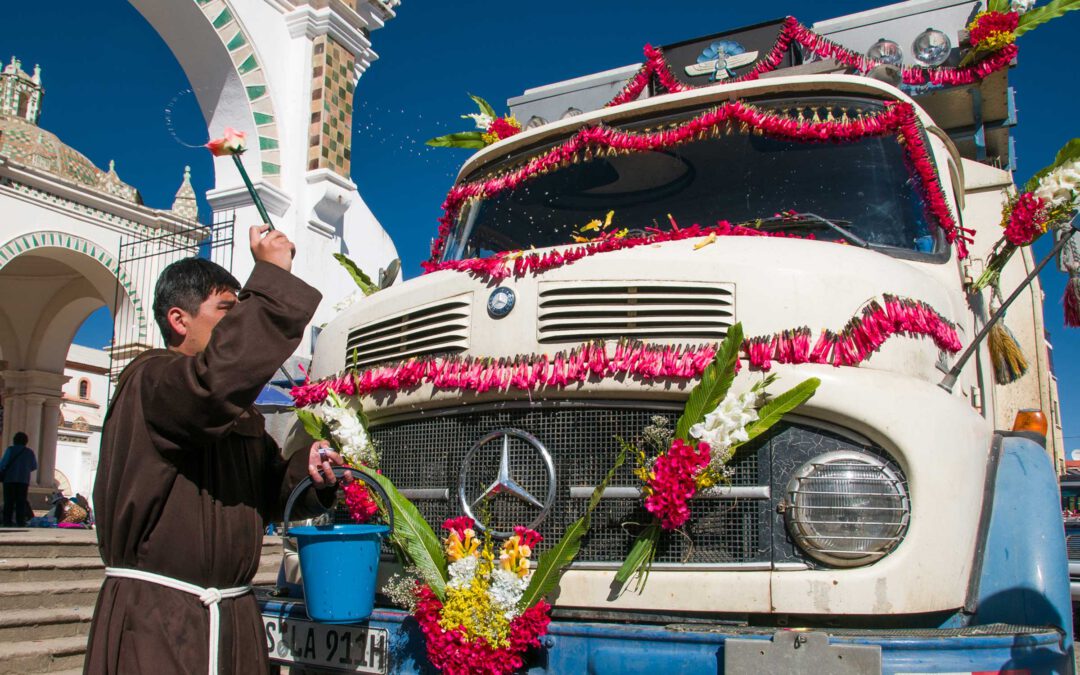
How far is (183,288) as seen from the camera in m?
2.53

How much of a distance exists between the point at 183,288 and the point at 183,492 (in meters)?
0.56

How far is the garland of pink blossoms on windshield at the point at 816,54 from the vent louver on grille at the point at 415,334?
1.82 meters

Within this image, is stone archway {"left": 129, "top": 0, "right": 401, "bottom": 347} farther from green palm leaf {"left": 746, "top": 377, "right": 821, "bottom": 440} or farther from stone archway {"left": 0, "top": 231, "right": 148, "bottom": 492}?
green palm leaf {"left": 746, "top": 377, "right": 821, "bottom": 440}

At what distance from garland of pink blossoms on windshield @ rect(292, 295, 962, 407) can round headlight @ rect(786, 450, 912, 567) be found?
1.05 feet

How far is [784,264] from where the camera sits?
113 inches

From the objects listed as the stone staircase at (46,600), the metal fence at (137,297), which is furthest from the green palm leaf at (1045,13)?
the metal fence at (137,297)

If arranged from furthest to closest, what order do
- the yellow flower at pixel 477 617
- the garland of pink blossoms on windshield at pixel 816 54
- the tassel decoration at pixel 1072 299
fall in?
the garland of pink blossoms on windshield at pixel 816 54, the tassel decoration at pixel 1072 299, the yellow flower at pixel 477 617

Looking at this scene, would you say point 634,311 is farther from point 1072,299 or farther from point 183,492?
point 1072,299

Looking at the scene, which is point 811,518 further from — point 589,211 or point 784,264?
point 589,211

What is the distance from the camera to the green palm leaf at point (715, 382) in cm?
261

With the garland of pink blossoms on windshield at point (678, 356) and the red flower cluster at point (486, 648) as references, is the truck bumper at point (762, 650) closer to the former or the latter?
the red flower cluster at point (486, 648)

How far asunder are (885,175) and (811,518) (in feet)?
5.26

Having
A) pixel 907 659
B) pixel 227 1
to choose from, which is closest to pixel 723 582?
pixel 907 659

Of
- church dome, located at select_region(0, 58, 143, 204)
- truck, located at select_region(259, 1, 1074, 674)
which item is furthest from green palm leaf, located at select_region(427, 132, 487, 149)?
church dome, located at select_region(0, 58, 143, 204)
